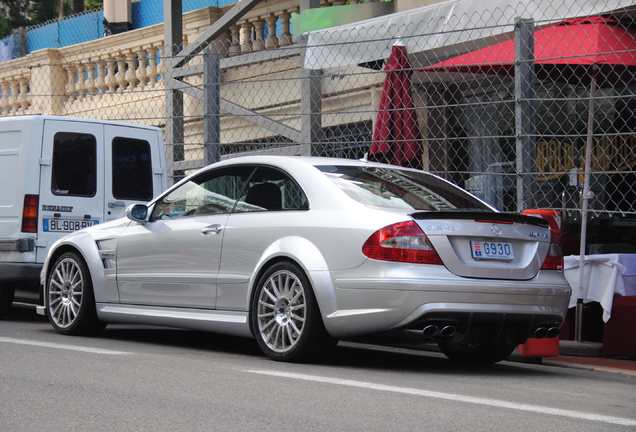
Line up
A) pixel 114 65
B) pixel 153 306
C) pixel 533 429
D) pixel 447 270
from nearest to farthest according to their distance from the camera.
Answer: pixel 533 429, pixel 447 270, pixel 153 306, pixel 114 65

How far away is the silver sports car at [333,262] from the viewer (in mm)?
6258

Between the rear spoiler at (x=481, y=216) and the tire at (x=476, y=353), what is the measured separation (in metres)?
0.96

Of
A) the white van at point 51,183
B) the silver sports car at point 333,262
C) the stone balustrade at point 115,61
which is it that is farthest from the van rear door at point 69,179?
the stone balustrade at point 115,61

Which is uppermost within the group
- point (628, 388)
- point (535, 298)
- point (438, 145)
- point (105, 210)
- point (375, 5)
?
point (375, 5)

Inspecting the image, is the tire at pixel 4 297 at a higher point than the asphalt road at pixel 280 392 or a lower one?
higher

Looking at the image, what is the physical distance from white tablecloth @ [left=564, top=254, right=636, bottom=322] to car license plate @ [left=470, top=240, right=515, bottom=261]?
1.81 metres

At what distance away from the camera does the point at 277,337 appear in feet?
22.1

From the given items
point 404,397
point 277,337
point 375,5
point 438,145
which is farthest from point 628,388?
point 375,5

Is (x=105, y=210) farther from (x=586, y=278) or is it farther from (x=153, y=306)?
(x=586, y=278)

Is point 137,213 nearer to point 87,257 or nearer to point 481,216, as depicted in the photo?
point 87,257

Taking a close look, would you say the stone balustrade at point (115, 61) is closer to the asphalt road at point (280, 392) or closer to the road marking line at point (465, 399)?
the asphalt road at point (280, 392)

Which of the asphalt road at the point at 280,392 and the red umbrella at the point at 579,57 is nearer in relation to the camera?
the asphalt road at the point at 280,392

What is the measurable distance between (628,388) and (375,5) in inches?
288

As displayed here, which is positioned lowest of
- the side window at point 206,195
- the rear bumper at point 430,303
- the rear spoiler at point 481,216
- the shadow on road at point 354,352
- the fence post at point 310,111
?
the shadow on road at point 354,352
